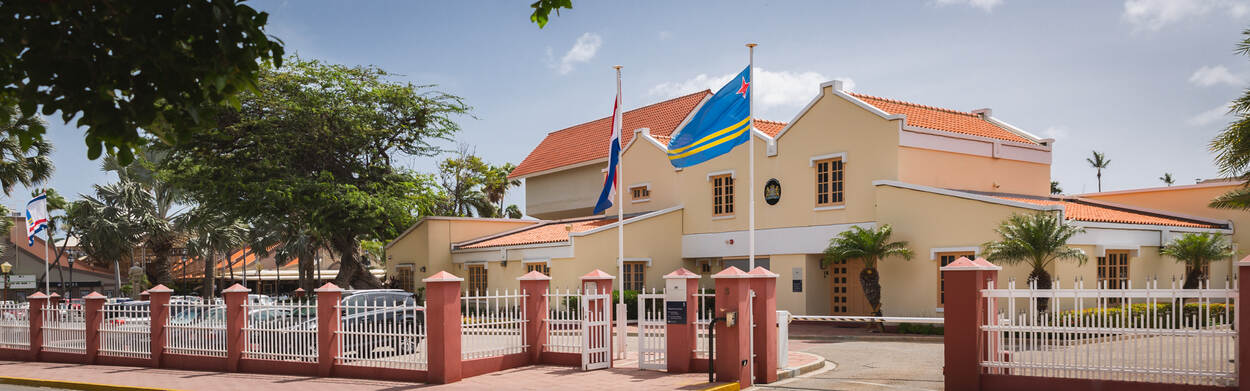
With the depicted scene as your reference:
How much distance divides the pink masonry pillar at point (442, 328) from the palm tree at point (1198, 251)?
17.7 m

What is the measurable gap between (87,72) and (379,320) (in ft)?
32.0

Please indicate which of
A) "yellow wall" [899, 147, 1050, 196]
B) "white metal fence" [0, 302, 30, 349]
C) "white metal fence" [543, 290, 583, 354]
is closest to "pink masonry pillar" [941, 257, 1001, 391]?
"white metal fence" [543, 290, 583, 354]

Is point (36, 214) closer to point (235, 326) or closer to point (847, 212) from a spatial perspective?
point (235, 326)

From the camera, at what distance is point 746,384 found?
13.2 meters

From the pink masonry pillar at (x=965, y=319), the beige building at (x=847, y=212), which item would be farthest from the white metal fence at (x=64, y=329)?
the pink masonry pillar at (x=965, y=319)

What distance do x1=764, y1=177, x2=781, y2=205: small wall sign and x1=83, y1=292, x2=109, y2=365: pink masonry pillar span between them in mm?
16913

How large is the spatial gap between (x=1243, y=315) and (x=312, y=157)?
32.6m

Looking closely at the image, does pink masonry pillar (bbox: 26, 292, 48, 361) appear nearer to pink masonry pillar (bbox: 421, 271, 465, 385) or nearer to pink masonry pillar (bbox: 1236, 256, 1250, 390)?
pink masonry pillar (bbox: 421, 271, 465, 385)

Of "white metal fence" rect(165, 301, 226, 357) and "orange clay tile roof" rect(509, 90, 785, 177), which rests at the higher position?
"orange clay tile roof" rect(509, 90, 785, 177)

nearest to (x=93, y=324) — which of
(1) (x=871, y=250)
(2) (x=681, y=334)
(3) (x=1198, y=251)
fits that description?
(2) (x=681, y=334)

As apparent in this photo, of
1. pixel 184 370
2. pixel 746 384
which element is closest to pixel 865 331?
pixel 746 384

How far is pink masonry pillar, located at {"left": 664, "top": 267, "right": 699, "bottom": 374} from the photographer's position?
14.0 m

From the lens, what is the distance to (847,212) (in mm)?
25094

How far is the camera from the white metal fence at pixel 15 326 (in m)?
21.0
